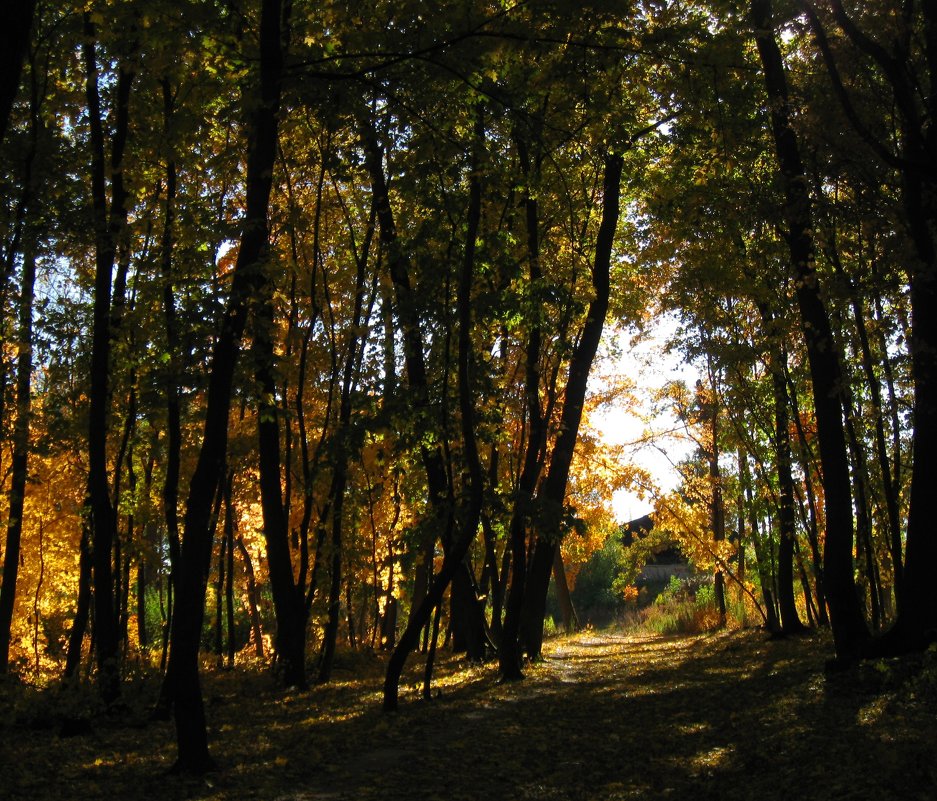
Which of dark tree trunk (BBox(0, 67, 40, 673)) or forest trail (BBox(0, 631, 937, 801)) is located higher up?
dark tree trunk (BBox(0, 67, 40, 673))

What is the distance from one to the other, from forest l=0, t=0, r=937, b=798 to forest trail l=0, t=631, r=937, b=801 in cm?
51

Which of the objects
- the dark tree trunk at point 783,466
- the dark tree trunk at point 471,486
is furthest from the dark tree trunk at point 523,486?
the dark tree trunk at point 783,466

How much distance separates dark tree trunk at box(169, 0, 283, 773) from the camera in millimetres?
→ 6781

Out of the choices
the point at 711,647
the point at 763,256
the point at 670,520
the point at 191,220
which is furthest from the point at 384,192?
the point at 670,520

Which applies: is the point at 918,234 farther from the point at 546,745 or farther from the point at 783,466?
the point at 783,466

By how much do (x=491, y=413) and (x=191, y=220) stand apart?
14.2 feet

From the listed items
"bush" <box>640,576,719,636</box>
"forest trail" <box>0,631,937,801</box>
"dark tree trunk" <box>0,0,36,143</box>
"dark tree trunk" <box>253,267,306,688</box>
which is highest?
"dark tree trunk" <box>0,0,36,143</box>

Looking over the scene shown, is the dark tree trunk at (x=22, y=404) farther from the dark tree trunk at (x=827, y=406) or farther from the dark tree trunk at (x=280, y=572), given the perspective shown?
the dark tree trunk at (x=827, y=406)

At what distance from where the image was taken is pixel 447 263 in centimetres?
1059

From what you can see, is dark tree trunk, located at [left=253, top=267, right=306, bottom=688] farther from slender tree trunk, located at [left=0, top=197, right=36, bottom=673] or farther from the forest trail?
slender tree trunk, located at [left=0, top=197, right=36, bottom=673]

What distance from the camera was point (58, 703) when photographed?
9539 mm

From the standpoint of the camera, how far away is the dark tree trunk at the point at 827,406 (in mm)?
10359

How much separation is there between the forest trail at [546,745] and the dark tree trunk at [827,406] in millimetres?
871

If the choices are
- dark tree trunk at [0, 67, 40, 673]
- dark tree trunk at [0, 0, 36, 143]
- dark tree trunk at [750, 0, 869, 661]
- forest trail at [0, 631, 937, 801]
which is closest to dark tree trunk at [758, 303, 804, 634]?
dark tree trunk at [750, 0, 869, 661]
